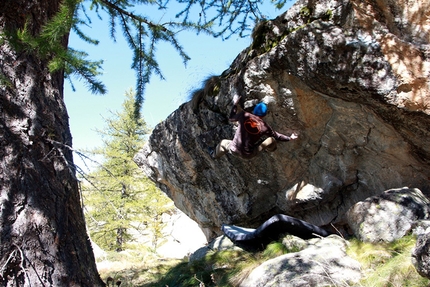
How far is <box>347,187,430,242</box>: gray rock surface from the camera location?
477cm

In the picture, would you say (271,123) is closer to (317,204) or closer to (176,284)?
(317,204)

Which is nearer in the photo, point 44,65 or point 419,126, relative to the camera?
point 44,65

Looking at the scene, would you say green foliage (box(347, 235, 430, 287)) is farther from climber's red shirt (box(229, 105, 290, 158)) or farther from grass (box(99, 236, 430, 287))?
climber's red shirt (box(229, 105, 290, 158))

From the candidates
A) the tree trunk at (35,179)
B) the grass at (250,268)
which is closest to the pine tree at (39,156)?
the tree trunk at (35,179)

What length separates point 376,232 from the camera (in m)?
4.88

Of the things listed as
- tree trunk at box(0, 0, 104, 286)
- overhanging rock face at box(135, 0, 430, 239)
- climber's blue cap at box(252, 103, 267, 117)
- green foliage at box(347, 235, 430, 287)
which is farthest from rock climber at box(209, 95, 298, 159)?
tree trunk at box(0, 0, 104, 286)

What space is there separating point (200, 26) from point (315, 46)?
1985 millimetres

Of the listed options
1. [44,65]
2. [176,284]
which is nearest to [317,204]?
[176,284]

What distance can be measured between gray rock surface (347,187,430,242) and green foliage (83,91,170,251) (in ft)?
31.1

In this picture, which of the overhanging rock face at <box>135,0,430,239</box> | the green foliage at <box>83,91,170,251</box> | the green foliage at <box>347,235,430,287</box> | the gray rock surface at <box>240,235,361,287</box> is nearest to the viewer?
the green foliage at <box>347,235,430,287</box>

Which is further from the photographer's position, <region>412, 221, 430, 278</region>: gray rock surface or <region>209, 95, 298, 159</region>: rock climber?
<region>209, 95, 298, 159</region>: rock climber

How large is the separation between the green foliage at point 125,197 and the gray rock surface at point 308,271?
9420mm

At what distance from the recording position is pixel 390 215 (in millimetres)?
4906

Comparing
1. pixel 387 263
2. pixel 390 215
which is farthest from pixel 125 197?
pixel 387 263
